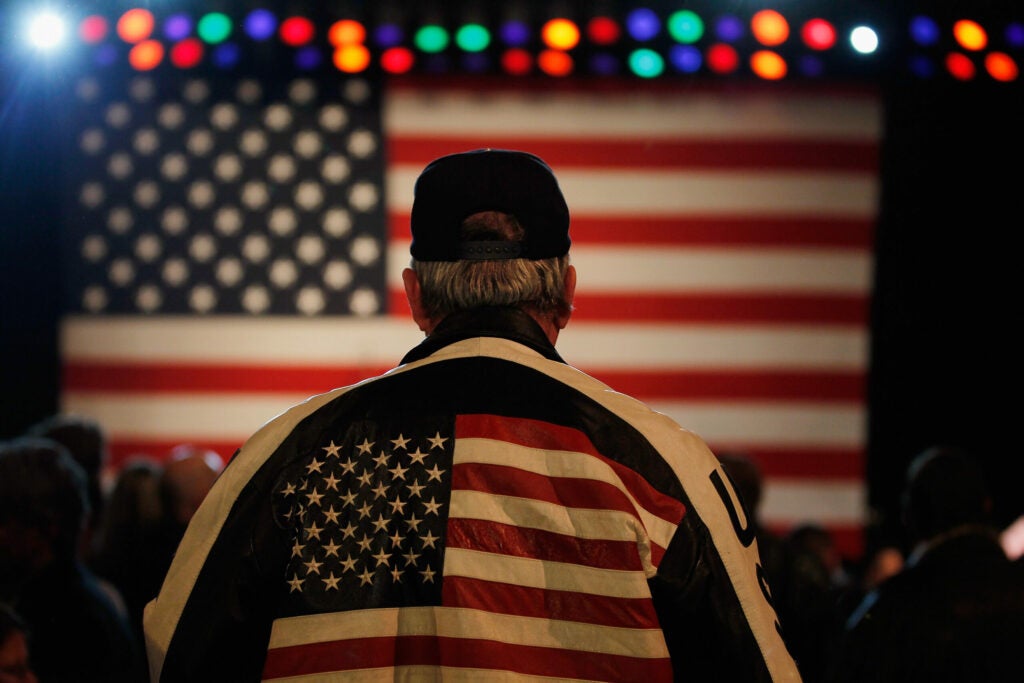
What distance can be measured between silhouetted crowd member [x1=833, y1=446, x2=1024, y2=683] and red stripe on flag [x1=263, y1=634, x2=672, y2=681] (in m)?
1.70

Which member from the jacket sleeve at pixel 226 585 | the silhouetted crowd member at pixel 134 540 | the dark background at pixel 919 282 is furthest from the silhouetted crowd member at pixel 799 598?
the dark background at pixel 919 282

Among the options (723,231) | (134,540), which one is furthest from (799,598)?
(723,231)

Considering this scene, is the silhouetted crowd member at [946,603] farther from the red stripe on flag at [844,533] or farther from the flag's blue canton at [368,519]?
the red stripe on flag at [844,533]

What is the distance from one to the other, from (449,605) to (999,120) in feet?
16.9

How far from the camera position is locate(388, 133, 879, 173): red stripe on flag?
6.07 m

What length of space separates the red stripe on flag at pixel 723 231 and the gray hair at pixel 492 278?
176 inches

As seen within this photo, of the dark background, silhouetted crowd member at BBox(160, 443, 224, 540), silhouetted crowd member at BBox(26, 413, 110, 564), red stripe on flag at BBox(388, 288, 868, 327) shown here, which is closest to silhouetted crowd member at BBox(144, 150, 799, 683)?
silhouetted crowd member at BBox(160, 443, 224, 540)

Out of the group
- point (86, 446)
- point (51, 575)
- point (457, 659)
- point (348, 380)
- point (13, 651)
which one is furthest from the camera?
point (348, 380)

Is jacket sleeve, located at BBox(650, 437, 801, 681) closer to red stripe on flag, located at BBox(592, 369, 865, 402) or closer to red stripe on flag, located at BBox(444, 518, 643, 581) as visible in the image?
red stripe on flag, located at BBox(444, 518, 643, 581)

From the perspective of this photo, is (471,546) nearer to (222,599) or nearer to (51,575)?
(222,599)

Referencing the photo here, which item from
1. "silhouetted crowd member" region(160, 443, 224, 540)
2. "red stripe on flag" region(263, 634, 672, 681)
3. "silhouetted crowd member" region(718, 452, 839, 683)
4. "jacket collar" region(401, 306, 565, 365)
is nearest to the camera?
"red stripe on flag" region(263, 634, 672, 681)

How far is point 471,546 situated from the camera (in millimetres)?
1433

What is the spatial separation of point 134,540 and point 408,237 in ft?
9.01

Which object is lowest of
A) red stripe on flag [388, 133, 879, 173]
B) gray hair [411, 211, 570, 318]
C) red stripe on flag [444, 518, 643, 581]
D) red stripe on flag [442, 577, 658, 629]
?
red stripe on flag [442, 577, 658, 629]
